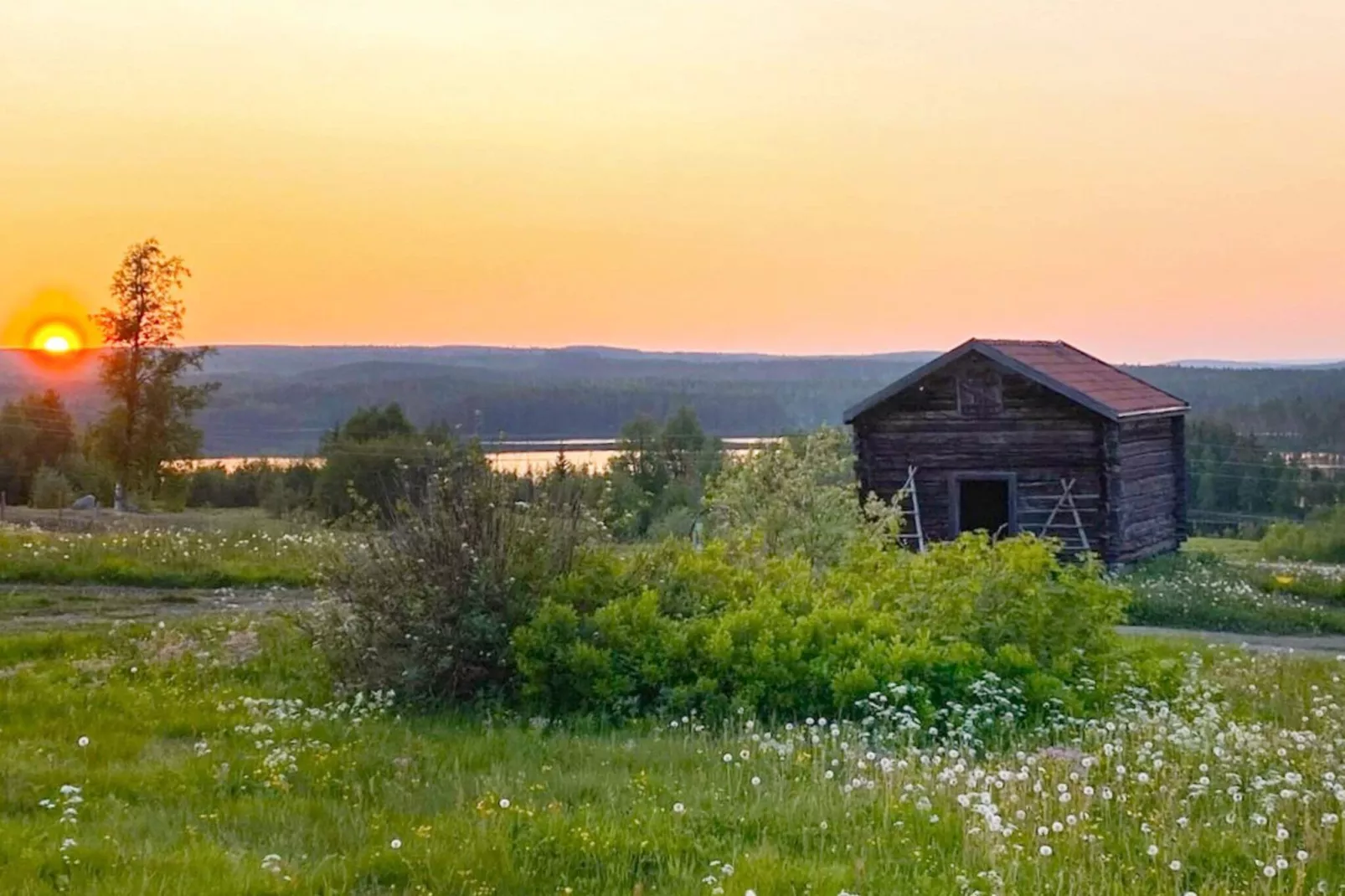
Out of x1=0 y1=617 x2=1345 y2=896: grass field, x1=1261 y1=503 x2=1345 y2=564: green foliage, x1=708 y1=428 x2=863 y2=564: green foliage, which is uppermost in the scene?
x1=708 y1=428 x2=863 y2=564: green foliage

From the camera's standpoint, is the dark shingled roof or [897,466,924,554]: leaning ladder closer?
the dark shingled roof

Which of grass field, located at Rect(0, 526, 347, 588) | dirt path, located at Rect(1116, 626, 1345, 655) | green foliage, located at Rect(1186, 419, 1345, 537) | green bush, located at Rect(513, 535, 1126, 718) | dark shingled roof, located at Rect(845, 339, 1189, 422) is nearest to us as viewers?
green bush, located at Rect(513, 535, 1126, 718)

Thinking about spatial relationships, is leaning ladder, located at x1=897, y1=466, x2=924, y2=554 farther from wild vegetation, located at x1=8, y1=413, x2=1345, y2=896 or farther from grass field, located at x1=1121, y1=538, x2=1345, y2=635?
wild vegetation, located at x1=8, y1=413, x2=1345, y2=896

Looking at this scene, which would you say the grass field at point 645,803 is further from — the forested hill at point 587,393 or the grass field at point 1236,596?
the forested hill at point 587,393

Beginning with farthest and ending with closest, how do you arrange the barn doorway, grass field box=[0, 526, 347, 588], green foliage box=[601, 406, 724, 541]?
green foliage box=[601, 406, 724, 541] → the barn doorway → grass field box=[0, 526, 347, 588]

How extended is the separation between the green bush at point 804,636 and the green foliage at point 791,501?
4.69 meters

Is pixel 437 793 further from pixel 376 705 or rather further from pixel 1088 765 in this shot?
pixel 1088 765

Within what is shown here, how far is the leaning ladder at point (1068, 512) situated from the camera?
1025 inches

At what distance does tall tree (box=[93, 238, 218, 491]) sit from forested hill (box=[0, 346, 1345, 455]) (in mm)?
2256

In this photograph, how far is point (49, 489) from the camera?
185ft

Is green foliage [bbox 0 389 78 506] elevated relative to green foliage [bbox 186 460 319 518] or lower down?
elevated

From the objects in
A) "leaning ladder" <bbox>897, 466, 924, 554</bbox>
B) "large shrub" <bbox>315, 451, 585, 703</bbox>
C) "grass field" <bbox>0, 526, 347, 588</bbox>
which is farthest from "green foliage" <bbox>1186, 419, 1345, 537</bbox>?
"large shrub" <bbox>315, 451, 585, 703</bbox>

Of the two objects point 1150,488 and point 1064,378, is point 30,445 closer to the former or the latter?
point 1064,378

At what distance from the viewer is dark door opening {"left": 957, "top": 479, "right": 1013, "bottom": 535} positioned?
28.9 m
